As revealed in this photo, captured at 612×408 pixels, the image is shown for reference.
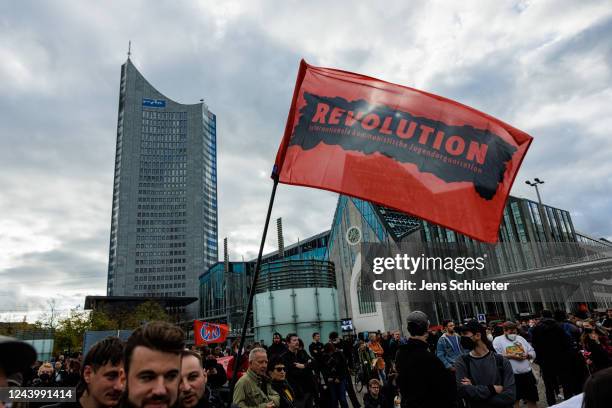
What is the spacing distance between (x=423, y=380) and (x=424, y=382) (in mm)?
18

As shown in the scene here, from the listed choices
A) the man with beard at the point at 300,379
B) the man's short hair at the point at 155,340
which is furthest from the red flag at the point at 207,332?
the man's short hair at the point at 155,340

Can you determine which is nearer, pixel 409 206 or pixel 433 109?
pixel 409 206

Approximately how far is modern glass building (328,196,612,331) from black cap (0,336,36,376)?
36544mm

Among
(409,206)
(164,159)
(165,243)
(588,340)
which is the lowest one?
(588,340)

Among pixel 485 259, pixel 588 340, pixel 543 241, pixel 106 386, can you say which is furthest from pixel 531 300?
pixel 106 386

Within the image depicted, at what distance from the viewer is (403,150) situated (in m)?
5.22

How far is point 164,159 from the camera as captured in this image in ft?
524

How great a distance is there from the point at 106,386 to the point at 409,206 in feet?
12.2

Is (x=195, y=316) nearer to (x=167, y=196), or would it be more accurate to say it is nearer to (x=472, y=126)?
(x=167, y=196)

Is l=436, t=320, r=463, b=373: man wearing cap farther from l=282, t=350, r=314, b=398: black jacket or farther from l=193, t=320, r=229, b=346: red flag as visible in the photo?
l=193, t=320, r=229, b=346: red flag

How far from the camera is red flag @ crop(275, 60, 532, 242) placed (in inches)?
195

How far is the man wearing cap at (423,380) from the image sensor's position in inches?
144

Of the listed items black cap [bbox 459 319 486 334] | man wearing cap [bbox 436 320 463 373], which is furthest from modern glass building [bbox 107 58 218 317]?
black cap [bbox 459 319 486 334]

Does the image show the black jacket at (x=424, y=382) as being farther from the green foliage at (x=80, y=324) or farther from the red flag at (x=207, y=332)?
the green foliage at (x=80, y=324)
